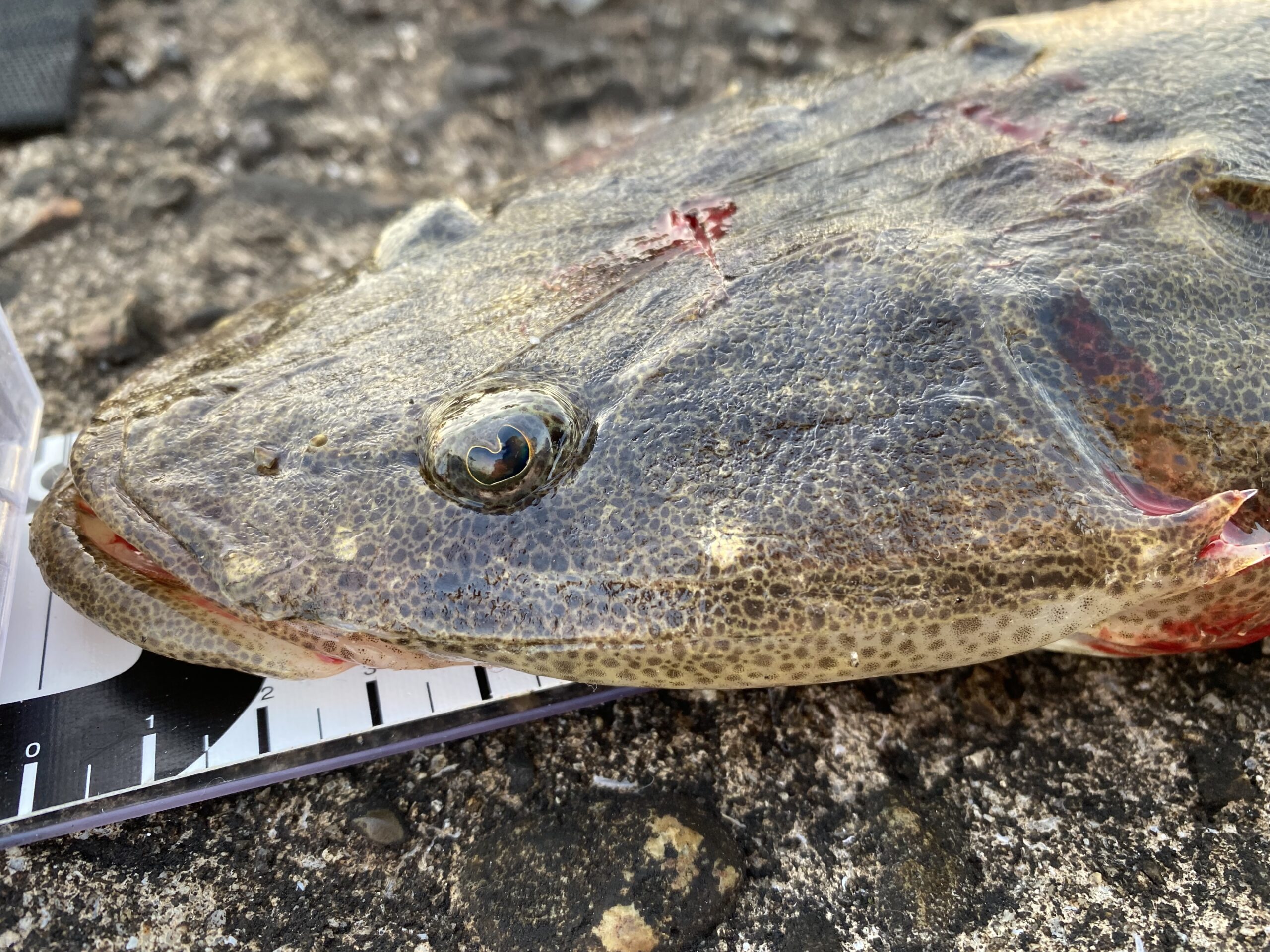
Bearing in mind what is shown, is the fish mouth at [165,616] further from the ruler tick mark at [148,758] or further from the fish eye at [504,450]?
the fish eye at [504,450]

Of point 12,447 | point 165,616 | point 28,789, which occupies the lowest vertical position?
point 28,789

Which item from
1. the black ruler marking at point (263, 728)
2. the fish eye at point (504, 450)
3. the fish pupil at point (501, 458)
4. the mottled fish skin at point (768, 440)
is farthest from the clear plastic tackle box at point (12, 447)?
the fish pupil at point (501, 458)

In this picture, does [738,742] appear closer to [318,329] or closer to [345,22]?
[318,329]

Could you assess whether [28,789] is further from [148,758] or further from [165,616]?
[165,616]

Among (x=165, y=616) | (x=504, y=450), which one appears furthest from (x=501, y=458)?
(x=165, y=616)

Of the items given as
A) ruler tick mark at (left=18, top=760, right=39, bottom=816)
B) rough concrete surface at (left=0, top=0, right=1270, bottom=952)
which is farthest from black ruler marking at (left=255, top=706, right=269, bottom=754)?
ruler tick mark at (left=18, top=760, right=39, bottom=816)
